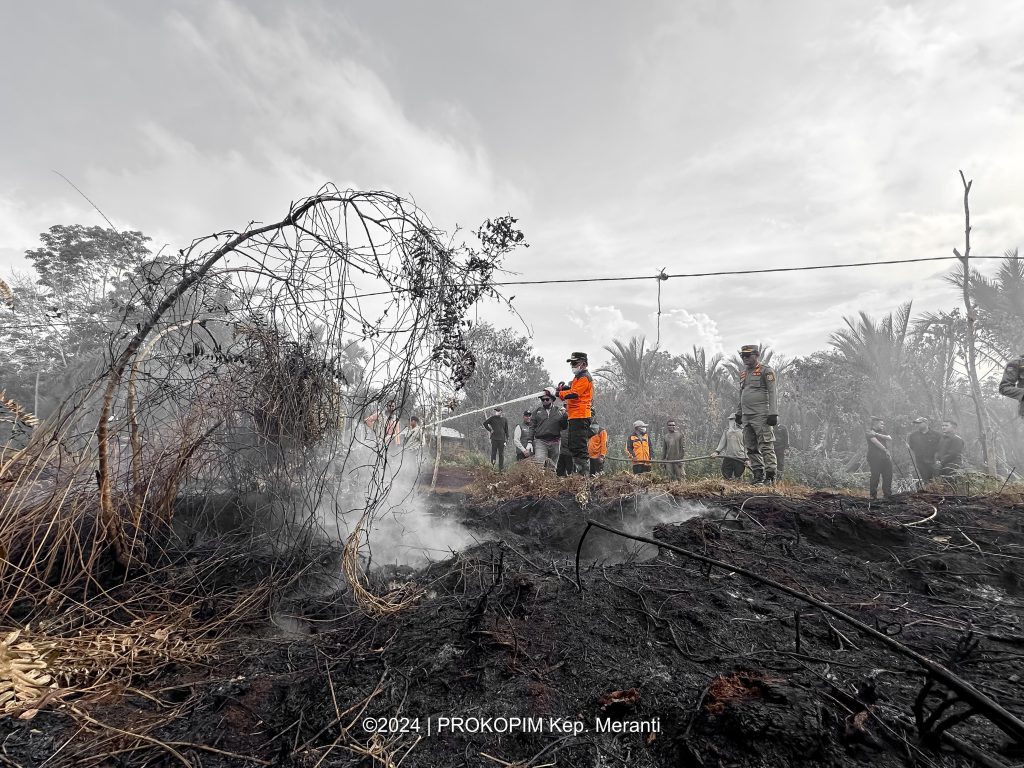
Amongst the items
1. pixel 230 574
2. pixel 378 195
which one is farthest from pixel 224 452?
pixel 378 195

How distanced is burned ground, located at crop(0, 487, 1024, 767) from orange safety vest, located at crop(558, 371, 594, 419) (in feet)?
11.5

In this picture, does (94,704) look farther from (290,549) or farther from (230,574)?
(290,549)

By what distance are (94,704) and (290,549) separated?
1.67 metres

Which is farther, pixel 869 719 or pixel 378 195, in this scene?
pixel 378 195

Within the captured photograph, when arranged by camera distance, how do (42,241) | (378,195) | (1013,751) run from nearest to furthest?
(1013,751) < (378,195) < (42,241)

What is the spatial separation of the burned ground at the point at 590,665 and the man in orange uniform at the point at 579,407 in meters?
3.51

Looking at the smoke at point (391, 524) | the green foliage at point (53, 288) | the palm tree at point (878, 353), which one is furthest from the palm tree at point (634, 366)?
the green foliage at point (53, 288)

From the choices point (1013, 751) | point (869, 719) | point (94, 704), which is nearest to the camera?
point (1013, 751)

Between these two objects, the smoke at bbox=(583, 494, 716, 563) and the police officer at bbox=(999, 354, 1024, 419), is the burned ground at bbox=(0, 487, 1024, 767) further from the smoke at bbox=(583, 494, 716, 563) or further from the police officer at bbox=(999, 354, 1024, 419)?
the police officer at bbox=(999, 354, 1024, 419)

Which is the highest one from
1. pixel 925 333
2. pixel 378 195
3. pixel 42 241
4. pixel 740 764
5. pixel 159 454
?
pixel 42 241

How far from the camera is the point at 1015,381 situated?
19.0 ft

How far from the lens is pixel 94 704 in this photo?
215 cm

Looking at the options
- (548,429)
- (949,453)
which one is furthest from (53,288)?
(949,453)

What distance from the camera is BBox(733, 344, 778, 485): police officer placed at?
23.0 feet
